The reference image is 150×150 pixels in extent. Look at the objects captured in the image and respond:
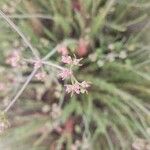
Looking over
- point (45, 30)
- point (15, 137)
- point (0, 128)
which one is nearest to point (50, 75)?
point (45, 30)

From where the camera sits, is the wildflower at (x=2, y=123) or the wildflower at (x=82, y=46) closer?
the wildflower at (x=2, y=123)

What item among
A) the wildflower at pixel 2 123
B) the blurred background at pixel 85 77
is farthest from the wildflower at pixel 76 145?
the wildflower at pixel 2 123

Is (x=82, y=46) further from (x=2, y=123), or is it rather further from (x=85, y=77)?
(x=2, y=123)

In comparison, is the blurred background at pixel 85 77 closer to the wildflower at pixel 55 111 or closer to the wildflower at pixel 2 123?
the wildflower at pixel 55 111

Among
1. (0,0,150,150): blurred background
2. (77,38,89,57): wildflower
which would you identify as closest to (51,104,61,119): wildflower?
(0,0,150,150): blurred background

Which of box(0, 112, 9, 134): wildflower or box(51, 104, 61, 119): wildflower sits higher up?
box(51, 104, 61, 119): wildflower

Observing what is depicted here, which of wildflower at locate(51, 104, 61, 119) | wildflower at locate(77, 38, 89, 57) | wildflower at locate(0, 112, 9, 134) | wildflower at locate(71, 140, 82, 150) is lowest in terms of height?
wildflower at locate(0, 112, 9, 134)

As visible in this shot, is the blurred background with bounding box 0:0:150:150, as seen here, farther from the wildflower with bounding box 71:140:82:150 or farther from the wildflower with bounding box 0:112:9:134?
the wildflower with bounding box 0:112:9:134

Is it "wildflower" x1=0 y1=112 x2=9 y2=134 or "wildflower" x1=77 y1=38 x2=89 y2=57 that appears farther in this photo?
"wildflower" x1=77 y1=38 x2=89 y2=57

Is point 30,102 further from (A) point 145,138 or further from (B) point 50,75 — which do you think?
(A) point 145,138
